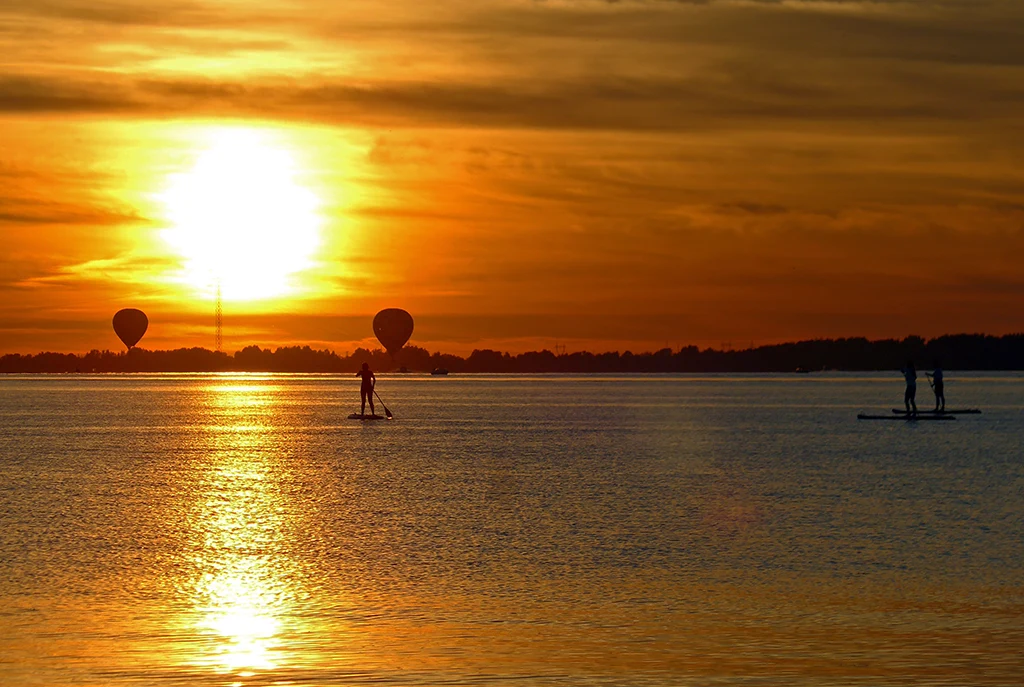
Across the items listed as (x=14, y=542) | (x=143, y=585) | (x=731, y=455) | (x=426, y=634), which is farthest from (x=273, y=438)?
(x=426, y=634)

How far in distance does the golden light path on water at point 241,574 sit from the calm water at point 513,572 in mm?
61

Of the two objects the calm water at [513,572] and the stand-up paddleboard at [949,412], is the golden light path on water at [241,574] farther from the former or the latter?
the stand-up paddleboard at [949,412]

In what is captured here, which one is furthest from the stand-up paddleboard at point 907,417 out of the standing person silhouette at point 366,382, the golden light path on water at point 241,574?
the golden light path on water at point 241,574

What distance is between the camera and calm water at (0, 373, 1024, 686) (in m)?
11.7

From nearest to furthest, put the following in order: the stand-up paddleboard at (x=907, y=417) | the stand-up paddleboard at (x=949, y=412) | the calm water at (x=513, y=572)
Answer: the calm water at (x=513, y=572) < the stand-up paddleboard at (x=907, y=417) < the stand-up paddleboard at (x=949, y=412)

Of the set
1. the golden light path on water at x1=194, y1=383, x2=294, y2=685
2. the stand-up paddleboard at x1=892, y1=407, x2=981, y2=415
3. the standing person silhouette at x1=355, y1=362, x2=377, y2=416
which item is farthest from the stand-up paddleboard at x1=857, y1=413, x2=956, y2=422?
the golden light path on water at x1=194, y1=383, x2=294, y2=685

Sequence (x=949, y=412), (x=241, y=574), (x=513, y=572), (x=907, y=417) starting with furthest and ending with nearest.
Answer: (x=949, y=412) → (x=907, y=417) → (x=513, y=572) → (x=241, y=574)

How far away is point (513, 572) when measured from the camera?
56.4ft

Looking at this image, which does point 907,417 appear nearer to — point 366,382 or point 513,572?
point 366,382

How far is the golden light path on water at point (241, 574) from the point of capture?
1201 cm

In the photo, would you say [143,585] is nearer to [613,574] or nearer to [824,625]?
[613,574]

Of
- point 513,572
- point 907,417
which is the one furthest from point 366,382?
point 513,572

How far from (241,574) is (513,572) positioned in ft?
11.1

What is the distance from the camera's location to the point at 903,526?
72.2 feet
